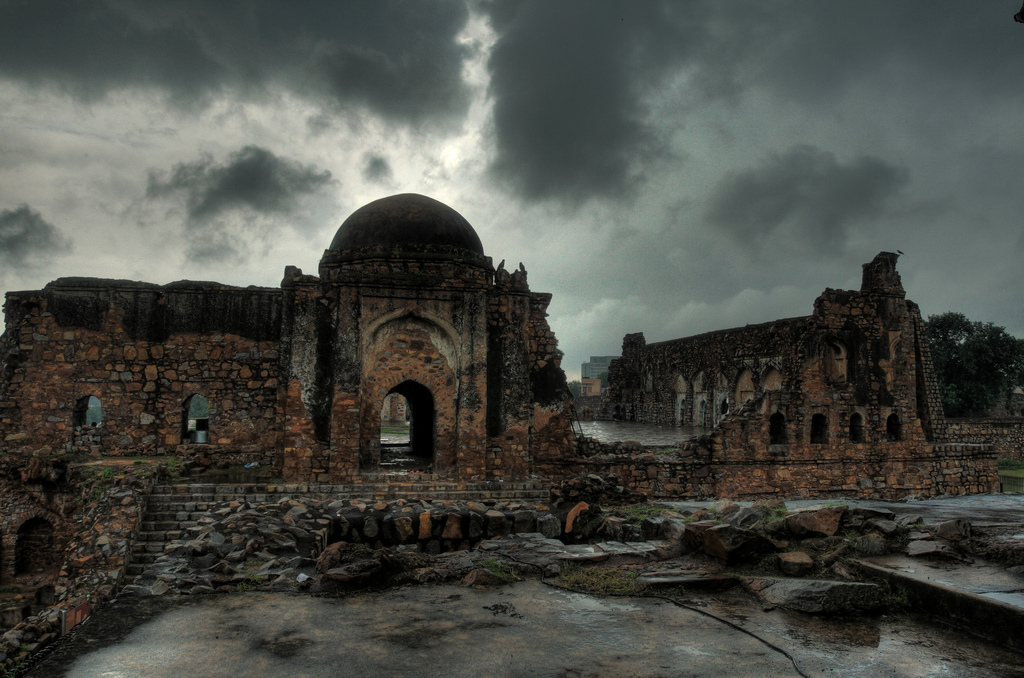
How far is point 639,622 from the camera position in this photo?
471 centimetres

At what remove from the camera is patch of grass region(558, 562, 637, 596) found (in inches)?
217

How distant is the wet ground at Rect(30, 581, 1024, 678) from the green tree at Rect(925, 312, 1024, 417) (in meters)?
36.2

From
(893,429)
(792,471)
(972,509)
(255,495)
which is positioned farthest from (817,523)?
(893,429)

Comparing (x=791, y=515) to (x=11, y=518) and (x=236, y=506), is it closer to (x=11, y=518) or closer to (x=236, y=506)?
(x=236, y=506)

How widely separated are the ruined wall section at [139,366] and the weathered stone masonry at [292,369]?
0.08ft

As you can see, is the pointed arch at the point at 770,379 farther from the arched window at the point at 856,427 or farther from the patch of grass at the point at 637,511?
the patch of grass at the point at 637,511

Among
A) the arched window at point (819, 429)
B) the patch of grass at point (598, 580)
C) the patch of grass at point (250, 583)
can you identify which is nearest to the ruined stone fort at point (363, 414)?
the arched window at point (819, 429)

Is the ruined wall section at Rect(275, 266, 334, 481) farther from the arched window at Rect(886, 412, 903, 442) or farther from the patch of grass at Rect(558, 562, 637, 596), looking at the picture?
the arched window at Rect(886, 412, 903, 442)

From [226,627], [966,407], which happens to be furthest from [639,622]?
[966,407]

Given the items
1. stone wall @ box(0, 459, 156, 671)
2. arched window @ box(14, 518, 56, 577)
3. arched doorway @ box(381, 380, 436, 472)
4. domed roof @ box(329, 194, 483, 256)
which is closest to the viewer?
stone wall @ box(0, 459, 156, 671)

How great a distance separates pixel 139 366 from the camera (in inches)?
499

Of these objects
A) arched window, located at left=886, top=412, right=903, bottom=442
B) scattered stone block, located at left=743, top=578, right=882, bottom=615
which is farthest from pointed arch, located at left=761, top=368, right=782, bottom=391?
scattered stone block, located at left=743, top=578, right=882, bottom=615

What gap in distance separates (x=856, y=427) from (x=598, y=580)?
1309 centimetres

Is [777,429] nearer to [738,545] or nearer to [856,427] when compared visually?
[856,427]
